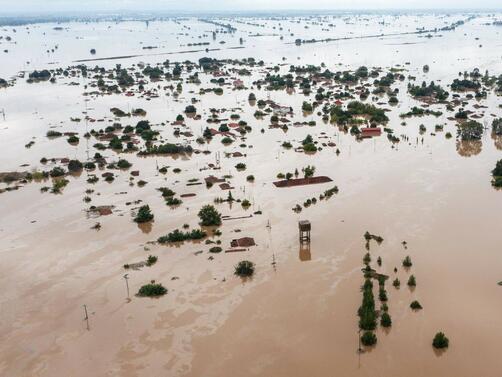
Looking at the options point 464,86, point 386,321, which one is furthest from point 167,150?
point 464,86

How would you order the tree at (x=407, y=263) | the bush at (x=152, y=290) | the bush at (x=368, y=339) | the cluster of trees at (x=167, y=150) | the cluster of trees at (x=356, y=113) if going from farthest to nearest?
the cluster of trees at (x=356, y=113) → the cluster of trees at (x=167, y=150) → the tree at (x=407, y=263) → the bush at (x=152, y=290) → the bush at (x=368, y=339)

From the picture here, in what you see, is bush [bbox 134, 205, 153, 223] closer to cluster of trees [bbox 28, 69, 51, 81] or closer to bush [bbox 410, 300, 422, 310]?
bush [bbox 410, 300, 422, 310]

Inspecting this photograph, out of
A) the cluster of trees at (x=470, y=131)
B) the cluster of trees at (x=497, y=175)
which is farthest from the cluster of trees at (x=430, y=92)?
the cluster of trees at (x=497, y=175)

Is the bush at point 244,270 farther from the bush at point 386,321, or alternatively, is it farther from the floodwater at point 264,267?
the bush at point 386,321

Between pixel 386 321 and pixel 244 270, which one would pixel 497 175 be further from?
pixel 244 270

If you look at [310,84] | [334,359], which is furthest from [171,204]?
[310,84]

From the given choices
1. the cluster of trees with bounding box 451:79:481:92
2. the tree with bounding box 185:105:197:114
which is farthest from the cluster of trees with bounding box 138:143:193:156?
the cluster of trees with bounding box 451:79:481:92
